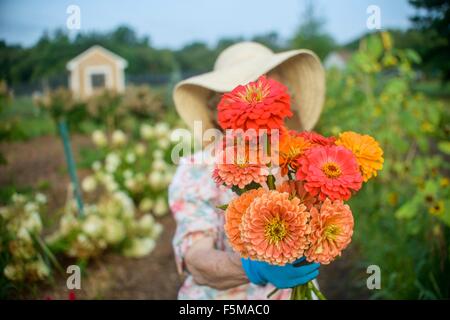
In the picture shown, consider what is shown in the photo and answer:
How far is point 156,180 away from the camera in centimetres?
414

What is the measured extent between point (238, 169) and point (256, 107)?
0.13 m

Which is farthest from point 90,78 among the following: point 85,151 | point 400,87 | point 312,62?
point 312,62

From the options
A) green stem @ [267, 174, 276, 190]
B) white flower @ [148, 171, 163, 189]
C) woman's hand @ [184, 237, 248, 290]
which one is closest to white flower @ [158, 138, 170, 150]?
white flower @ [148, 171, 163, 189]

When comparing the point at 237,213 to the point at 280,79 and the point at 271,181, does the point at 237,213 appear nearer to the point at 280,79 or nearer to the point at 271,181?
the point at 271,181

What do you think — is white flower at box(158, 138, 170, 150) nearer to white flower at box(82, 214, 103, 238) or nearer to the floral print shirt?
white flower at box(82, 214, 103, 238)

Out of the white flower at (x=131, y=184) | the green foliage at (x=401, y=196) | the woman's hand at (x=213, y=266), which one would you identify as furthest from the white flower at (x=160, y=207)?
the woman's hand at (x=213, y=266)

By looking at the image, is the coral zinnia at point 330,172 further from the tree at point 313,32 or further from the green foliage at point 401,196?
the tree at point 313,32

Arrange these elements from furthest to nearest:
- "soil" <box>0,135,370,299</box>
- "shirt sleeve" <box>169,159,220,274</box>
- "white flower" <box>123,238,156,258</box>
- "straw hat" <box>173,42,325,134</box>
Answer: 1. "white flower" <box>123,238,156,258</box>
2. "soil" <box>0,135,370,299</box>
3. "straw hat" <box>173,42,325,134</box>
4. "shirt sleeve" <box>169,159,220,274</box>

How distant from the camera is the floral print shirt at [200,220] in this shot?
1.39 m

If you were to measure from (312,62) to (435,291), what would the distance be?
128 cm

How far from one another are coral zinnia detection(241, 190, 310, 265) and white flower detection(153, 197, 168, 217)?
3.32 m

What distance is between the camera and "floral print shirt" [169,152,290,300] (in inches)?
54.7

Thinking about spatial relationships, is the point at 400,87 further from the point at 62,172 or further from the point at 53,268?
the point at 62,172
